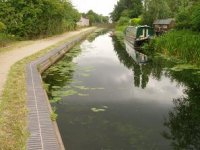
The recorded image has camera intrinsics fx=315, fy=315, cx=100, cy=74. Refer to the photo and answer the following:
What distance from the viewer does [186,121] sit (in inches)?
376

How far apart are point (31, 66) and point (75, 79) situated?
7.44ft

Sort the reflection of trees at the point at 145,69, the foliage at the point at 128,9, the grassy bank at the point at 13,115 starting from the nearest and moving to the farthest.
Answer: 1. the grassy bank at the point at 13,115
2. the reflection of trees at the point at 145,69
3. the foliage at the point at 128,9

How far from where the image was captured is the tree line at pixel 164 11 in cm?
2416

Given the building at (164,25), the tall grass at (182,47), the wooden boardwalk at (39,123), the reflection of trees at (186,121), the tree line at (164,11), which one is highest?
the tree line at (164,11)

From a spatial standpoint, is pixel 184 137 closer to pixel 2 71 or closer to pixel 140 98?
pixel 140 98

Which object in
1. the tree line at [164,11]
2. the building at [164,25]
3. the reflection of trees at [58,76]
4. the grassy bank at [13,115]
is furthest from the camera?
the building at [164,25]

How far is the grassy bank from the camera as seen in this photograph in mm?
6366

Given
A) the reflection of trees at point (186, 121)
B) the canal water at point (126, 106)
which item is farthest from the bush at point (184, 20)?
the reflection of trees at point (186, 121)

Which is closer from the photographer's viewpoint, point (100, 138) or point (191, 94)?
point (100, 138)

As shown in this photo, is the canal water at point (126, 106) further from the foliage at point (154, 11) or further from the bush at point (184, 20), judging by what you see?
the foliage at point (154, 11)

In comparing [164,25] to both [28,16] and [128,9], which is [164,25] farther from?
[128,9]

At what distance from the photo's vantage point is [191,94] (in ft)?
41.2

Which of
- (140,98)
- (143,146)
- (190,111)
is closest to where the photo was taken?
(143,146)

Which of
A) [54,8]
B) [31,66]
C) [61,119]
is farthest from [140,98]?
[54,8]
